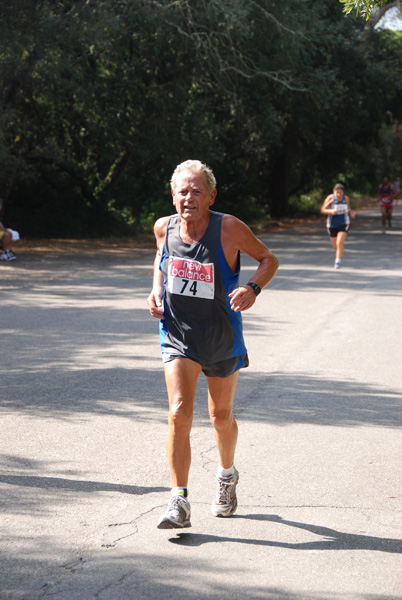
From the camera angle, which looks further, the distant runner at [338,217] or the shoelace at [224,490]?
the distant runner at [338,217]

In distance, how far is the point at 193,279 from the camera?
4594 millimetres

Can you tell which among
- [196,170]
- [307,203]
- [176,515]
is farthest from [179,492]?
[307,203]

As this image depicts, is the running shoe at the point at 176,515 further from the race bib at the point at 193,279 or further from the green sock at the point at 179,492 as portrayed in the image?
the race bib at the point at 193,279

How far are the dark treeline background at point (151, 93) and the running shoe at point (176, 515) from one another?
1634 centimetres

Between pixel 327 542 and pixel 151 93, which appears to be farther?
pixel 151 93

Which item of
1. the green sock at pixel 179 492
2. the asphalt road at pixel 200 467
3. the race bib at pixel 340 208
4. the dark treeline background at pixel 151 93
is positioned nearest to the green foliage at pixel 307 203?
the dark treeline background at pixel 151 93

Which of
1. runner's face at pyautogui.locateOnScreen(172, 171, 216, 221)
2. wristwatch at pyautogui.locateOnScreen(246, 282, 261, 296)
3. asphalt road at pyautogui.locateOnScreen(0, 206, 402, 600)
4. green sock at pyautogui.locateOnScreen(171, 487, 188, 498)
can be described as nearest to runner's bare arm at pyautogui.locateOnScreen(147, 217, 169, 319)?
runner's face at pyautogui.locateOnScreen(172, 171, 216, 221)

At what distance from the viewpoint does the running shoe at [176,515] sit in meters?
4.40

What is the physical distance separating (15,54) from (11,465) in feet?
50.3

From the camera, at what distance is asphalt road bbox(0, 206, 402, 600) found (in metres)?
3.92

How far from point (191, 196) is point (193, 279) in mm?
424

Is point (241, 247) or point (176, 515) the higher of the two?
point (241, 247)

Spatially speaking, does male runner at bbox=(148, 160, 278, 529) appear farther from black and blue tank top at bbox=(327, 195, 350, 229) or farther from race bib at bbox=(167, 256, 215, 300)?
black and blue tank top at bbox=(327, 195, 350, 229)

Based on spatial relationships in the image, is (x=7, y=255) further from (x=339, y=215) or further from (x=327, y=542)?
(x=327, y=542)
